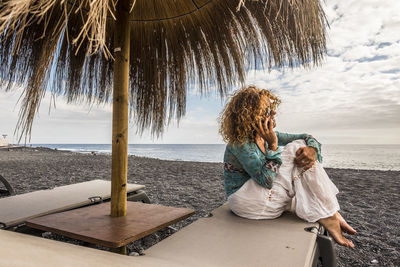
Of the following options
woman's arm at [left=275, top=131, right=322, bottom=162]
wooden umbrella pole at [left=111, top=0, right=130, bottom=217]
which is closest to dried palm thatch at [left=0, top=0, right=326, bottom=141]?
wooden umbrella pole at [left=111, top=0, right=130, bottom=217]

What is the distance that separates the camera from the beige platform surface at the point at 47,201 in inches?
72.5

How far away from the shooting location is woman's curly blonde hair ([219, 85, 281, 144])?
1.80 metres

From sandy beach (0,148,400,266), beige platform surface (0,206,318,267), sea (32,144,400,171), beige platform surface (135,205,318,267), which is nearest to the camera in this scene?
beige platform surface (0,206,318,267)

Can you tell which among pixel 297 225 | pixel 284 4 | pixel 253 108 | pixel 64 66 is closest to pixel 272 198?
pixel 297 225

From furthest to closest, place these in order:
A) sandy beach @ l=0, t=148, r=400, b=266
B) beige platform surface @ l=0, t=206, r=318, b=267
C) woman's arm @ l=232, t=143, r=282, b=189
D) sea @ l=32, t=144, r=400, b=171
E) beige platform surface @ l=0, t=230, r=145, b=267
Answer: sea @ l=32, t=144, r=400, b=171 < sandy beach @ l=0, t=148, r=400, b=266 < woman's arm @ l=232, t=143, r=282, b=189 < beige platform surface @ l=0, t=206, r=318, b=267 < beige platform surface @ l=0, t=230, r=145, b=267

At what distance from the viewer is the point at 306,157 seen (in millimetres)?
1757

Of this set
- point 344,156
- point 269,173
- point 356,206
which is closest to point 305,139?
point 269,173

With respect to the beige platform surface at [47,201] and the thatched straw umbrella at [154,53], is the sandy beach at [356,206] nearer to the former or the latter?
the beige platform surface at [47,201]

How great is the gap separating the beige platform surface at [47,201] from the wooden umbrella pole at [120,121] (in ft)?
2.03

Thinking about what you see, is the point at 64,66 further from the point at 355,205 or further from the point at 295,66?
the point at 355,205

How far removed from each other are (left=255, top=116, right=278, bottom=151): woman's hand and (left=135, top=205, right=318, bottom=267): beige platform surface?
53cm

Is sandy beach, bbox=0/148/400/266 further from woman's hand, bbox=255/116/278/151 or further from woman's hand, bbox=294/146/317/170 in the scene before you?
Result: woman's hand, bbox=255/116/278/151

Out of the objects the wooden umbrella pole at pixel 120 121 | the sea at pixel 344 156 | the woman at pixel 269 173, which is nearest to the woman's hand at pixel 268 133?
the woman at pixel 269 173

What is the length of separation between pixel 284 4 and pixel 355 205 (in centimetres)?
375
